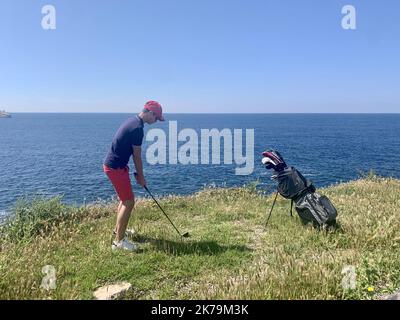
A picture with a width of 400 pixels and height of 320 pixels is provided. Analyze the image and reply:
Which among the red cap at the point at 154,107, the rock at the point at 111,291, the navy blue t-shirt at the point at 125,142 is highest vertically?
the red cap at the point at 154,107

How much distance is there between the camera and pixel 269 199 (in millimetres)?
12555

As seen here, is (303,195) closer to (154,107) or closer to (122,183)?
(154,107)

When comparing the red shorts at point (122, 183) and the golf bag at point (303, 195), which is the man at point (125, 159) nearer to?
the red shorts at point (122, 183)

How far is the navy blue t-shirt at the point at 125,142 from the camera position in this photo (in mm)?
6816

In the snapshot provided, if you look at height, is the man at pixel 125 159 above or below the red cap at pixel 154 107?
below

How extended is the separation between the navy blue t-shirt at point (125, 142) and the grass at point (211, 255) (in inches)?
68.7

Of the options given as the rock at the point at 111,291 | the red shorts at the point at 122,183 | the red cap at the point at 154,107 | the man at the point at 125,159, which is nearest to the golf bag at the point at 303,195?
the red cap at the point at 154,107

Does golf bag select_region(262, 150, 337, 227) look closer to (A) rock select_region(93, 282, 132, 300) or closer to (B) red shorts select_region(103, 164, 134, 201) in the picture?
(B) red shorts select_region(103, 164, 134, 201)

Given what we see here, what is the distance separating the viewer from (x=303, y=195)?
8.33 meters

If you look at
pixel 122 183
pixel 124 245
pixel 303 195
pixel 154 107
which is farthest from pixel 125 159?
pixel 303 195

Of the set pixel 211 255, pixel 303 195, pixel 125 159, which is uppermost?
pixel 125 159

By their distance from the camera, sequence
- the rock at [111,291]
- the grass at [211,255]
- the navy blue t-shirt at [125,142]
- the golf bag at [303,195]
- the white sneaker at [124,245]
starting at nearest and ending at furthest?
the grass at [211,255], the rock at [111,291], the navy blue t-shirt at [125,142], the white sneaker at [124,245], the golf bag at [303,195]

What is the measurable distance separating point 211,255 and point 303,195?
9.52 feet
